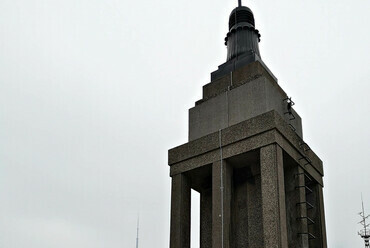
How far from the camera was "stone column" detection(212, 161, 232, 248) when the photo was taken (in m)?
18.4

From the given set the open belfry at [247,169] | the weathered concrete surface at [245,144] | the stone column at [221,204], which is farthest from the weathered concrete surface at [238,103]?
the stone column at [221,204]

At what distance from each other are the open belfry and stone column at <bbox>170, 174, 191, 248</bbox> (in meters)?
0.04

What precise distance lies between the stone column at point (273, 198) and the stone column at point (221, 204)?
1.78 m

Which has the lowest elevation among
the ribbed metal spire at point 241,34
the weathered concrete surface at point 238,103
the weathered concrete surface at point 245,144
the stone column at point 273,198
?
the stone column at point 273,198

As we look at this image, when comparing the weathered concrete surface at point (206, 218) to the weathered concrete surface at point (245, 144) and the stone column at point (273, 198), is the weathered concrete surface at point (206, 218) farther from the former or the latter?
the stone column at point (273, 198)

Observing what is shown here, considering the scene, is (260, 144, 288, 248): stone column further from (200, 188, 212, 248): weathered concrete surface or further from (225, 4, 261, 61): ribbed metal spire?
(225, 4, 261, 61): ribbed metal spire

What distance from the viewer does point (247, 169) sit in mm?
20156

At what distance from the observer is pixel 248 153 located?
62.5 feet

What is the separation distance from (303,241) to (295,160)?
10.1ft

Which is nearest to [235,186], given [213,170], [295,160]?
[213,170]

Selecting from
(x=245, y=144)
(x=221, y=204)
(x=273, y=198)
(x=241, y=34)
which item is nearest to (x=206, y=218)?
(x=221, y=204)

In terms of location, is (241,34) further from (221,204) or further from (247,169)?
(221,204)

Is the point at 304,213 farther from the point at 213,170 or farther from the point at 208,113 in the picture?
the point at 208,113

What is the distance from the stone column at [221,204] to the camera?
18438 millimetres
